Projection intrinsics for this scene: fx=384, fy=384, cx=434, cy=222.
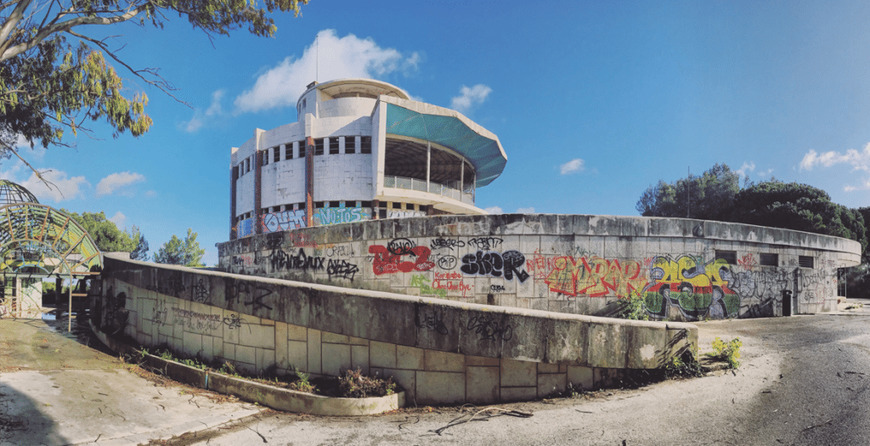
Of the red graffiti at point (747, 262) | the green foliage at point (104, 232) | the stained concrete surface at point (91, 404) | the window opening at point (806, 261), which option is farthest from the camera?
the green foliage at point (104, 232)

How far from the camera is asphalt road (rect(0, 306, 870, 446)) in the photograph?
452 centimetres

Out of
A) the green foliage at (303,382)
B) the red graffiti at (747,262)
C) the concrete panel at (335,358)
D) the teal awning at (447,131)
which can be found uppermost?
the teal awning at (447,131)

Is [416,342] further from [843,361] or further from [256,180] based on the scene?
[256,180]

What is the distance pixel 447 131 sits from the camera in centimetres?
2581

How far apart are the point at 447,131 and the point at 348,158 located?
680 cm

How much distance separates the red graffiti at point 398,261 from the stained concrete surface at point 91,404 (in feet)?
16.6

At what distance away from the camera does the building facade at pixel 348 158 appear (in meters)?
24.2

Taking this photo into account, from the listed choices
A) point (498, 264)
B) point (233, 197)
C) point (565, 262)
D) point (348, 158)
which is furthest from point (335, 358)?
point (233, 197)

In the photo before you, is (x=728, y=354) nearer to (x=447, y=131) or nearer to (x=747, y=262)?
(x=747, y=262)

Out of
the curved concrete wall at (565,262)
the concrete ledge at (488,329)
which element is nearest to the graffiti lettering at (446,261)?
the curved concrete wall at (565,262)

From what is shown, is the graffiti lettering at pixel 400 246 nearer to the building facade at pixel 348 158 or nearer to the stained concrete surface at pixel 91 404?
the stained concrete surface at pixel 91 404

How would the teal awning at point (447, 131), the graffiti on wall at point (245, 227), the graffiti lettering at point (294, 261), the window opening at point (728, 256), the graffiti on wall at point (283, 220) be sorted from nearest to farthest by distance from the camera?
1. the window opening at point (728, 256)
2. the graffiti lettering at point (294, 261)
3. the teal awning at point (447, 131)
4. the graffiti on wall at point (283, 220)
5. the graffiti on wall at point (245, 227)

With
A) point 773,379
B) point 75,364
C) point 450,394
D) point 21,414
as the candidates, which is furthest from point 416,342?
point 75,364

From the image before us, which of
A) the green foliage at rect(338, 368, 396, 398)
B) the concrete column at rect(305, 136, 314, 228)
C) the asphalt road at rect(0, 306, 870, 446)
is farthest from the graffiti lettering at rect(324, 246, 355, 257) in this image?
the concrete column at rect(305, 136, 314, 228)
